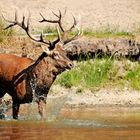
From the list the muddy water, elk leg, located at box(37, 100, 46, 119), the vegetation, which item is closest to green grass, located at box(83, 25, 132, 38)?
the vegetation

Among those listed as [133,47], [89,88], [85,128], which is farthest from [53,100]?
[85,128]

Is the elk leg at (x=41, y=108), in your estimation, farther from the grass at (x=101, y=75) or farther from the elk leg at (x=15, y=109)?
the grass at (x=101, y=75)

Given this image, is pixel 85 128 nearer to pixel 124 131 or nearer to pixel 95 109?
pixel 124 131

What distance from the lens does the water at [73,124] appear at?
50.5 feet

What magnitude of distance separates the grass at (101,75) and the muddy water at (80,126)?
6.74ft

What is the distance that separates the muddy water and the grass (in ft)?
6.74

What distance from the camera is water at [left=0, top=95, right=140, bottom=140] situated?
15.4 meters

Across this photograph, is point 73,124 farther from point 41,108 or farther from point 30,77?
point 30,77

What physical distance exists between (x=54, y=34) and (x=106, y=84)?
2.52 meters

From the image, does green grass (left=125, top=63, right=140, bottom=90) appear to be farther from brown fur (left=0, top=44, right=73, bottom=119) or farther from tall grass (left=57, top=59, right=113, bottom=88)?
brown fur (left=0, top=44, right=73, bottom=119)

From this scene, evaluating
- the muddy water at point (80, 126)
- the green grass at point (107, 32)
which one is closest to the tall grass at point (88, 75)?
the green grass at point (107, 32)

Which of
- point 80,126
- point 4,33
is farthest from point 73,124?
point 4,33

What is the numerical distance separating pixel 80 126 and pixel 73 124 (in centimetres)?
37

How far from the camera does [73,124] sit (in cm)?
1720
